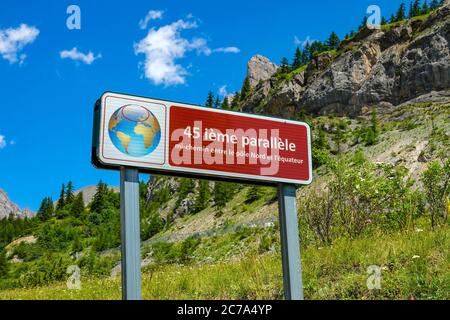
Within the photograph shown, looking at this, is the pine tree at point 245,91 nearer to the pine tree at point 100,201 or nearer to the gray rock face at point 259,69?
the gray rock face at point 259,69

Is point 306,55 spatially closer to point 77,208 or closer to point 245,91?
point 245,91

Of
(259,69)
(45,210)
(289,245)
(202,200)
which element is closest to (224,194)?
(202,200)

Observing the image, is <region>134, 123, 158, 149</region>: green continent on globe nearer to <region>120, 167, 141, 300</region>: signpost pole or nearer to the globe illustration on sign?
the globe illustration on sign

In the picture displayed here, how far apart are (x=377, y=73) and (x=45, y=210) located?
104204 millimetres

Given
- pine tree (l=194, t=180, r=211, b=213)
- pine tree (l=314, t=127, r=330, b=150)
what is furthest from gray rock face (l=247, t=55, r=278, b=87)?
pine tree (l=314, t=127, r=330, b=150)

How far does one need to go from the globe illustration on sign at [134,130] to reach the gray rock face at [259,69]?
152m

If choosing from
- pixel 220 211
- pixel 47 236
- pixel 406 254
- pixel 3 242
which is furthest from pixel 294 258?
pixel 3 242

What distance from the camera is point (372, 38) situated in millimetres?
86188

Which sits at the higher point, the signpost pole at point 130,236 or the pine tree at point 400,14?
the pine tree at point 400,14

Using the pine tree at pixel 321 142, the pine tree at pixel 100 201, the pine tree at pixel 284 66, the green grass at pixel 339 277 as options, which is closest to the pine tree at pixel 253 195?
the pine tree at pixel 321 142

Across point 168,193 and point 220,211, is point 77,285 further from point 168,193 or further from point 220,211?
point 168,193

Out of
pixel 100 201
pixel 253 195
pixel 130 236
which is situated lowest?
pixel 130 236

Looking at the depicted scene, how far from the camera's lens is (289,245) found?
714 centimetres

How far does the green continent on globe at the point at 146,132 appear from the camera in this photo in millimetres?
6418
